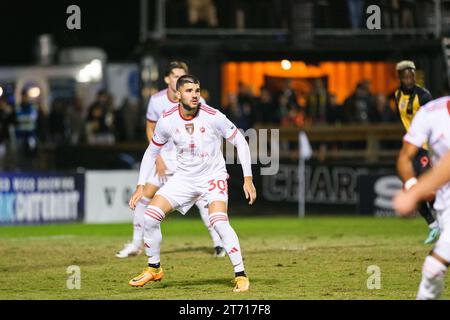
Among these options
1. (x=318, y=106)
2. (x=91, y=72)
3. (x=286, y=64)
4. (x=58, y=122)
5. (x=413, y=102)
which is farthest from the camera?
(x=91, y=72)

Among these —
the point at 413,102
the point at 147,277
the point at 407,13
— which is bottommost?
the point at 147,277

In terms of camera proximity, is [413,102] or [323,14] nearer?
[413,102]

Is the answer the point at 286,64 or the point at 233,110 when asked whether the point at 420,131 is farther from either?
the point at 286,64

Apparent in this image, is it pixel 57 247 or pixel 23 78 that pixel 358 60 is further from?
pixel 57 247

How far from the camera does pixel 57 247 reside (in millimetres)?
17812

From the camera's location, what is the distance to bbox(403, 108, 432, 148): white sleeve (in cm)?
955

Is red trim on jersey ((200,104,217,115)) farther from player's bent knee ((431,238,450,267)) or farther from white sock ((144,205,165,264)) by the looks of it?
player's bent knee ((431,238,450,267))

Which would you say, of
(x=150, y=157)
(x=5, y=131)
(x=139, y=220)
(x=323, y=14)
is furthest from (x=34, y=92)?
(x=150, y=157)

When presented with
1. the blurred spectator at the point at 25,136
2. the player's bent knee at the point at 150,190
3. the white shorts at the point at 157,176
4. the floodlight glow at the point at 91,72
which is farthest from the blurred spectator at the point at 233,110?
the white shorts at the point at 157,176

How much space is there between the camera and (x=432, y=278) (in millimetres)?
9211

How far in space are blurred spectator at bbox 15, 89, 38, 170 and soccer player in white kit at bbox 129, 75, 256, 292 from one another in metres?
15.1

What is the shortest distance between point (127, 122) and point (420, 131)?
19637mm

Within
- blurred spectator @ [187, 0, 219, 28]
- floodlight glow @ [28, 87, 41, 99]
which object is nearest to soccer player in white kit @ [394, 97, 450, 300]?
blurred spectator @ [187, 0, 219, 28]
